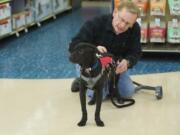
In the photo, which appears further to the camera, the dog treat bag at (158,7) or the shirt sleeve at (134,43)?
the dog treat bag at (158,7)

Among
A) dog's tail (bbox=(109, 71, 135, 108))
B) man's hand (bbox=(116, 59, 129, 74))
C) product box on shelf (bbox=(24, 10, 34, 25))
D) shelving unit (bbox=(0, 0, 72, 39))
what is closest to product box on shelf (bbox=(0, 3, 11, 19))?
shelving unit (bbox=(0, 0, 72, 39))

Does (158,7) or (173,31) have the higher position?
(158,7)

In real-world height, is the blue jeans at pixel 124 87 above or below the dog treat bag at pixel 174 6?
below

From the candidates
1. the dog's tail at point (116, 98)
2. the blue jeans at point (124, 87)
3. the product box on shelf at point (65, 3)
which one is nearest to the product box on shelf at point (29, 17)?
the product box on shelf at point (65, 3)

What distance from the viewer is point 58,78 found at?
378 centimetres

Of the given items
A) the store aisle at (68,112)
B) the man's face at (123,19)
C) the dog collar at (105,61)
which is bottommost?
the store aisle at (68,112)

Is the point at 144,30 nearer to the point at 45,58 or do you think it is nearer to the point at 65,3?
the point at 45,58

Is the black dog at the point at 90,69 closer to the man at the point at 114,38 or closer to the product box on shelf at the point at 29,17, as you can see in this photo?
the man at the point at 114,38

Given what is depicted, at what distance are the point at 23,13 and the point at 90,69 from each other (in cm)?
345

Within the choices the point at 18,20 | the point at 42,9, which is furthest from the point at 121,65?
the point at 42,9

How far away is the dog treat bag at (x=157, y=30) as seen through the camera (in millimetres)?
4320

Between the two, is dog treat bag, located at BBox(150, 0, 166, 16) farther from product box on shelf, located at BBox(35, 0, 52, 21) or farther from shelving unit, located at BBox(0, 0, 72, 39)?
product box on shelf, located at BBox(35, 0, 52, 21)

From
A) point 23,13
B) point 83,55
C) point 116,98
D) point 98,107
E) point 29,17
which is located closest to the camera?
point 83,55

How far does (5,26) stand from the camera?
5.18 meters
